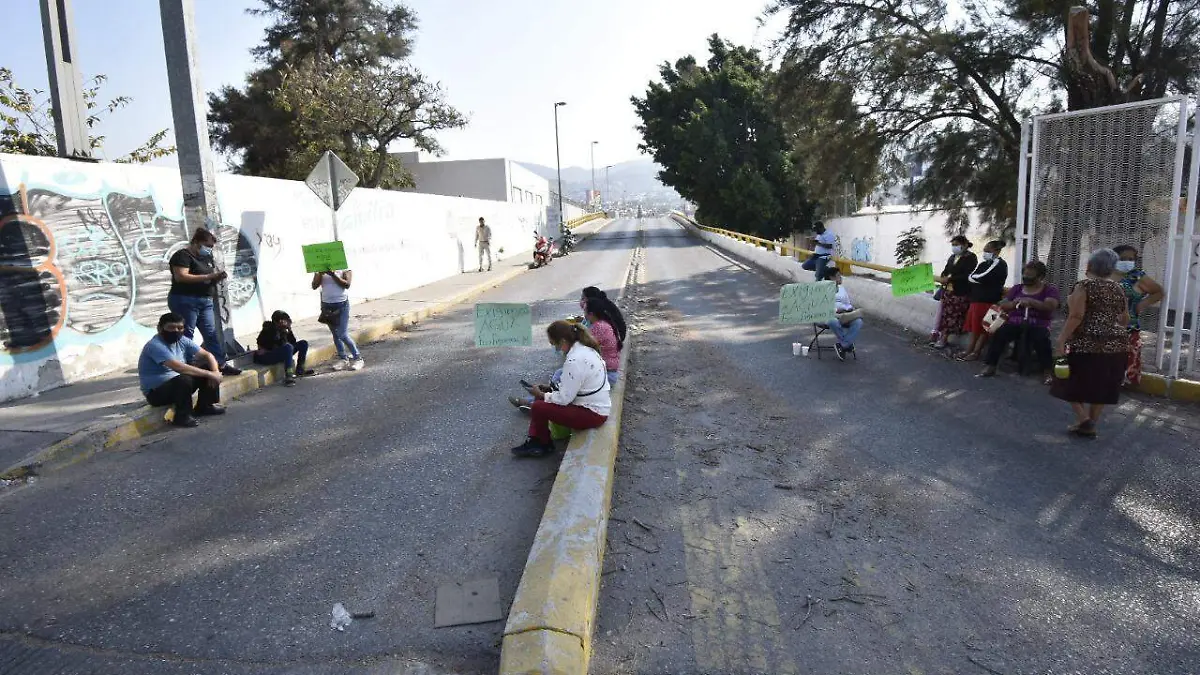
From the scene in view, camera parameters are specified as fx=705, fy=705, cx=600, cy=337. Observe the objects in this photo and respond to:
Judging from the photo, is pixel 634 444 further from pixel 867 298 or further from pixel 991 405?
pixel 867 298

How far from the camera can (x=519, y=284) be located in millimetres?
20078

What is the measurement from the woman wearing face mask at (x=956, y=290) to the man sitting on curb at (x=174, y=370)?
8.44 metres

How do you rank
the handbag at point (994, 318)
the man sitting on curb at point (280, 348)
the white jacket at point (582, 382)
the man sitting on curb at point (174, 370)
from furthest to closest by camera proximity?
the man sitting on curb at point (280, 348) < the handbag at point (994, 318) < the man sitting on curb at point (174, 370) < the white jacket at point (582, 382)

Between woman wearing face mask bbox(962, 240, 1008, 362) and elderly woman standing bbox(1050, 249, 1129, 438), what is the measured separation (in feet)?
8.84

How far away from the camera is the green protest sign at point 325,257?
8.80 metres

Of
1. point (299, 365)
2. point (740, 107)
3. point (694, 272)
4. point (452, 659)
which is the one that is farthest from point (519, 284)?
point (740, 107)

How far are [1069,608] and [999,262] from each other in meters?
5.90

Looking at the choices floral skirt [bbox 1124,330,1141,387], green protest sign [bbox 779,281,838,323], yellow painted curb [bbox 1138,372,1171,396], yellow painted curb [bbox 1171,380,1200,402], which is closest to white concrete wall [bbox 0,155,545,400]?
green protest sign [bbox 779,281,838,323]

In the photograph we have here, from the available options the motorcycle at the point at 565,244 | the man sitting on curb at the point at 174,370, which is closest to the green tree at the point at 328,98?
the motorcycle at the point at 565,244

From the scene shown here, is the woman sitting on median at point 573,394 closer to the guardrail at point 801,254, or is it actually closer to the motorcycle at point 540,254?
the guardrail at point 801,254

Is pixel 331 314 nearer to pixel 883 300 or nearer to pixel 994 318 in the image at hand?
pixel 994 318

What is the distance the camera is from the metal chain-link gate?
21.8 ft

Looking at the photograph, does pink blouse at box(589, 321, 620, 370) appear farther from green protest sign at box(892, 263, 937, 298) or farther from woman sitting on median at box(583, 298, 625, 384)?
green protest sign at box(892, 263, 937, 298)

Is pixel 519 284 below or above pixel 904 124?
below
